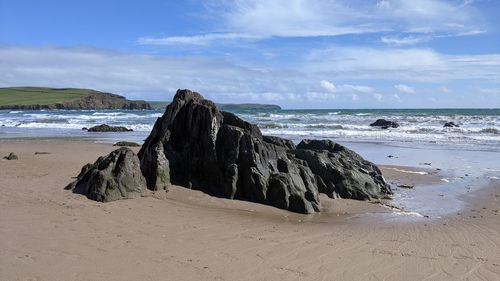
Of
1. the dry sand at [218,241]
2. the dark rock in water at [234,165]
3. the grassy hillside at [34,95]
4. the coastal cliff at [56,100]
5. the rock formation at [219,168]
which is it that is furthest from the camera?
the grassy hillside at [34,95]

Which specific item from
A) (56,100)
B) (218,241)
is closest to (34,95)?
(56,100)

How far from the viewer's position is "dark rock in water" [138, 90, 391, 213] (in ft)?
36.4

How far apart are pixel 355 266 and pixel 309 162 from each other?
629 centimetres

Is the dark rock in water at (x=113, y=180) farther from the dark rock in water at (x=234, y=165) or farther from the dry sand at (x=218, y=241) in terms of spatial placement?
the dark rock in water at (x=234, y=165)

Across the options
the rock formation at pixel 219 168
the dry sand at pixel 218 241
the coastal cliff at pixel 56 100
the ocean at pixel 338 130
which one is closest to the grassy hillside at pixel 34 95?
the coastal cliff at pixel 56 100

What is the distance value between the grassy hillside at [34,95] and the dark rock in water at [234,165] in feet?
430

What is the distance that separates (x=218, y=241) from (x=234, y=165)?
12.2 feet

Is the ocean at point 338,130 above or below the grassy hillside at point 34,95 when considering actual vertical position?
below

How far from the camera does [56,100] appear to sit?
142m

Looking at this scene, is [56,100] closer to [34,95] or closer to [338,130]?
[34,95]

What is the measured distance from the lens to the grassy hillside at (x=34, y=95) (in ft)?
448

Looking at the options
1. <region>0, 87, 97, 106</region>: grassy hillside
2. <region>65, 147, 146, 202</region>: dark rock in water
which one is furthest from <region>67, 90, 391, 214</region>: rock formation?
<region>0, 87, 97, 106</region>: grassy hillside

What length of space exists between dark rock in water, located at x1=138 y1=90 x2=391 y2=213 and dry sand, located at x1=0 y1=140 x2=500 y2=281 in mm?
463

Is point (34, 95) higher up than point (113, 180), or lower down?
higher up
